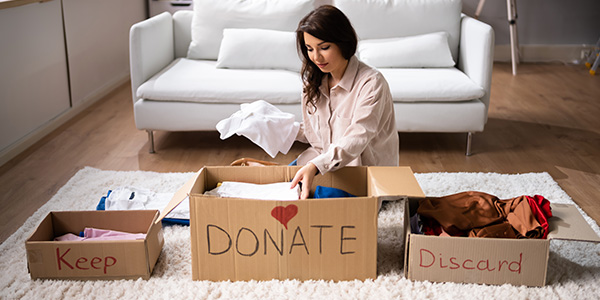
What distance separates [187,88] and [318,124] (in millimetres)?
1049

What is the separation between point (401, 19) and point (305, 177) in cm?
198

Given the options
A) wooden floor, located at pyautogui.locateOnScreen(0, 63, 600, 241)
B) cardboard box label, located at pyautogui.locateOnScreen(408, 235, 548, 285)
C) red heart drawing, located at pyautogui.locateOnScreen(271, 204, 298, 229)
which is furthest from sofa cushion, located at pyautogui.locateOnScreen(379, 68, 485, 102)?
red heart drawing, located at pyautogui.locateOnScreen(271, 204, 298, 229)

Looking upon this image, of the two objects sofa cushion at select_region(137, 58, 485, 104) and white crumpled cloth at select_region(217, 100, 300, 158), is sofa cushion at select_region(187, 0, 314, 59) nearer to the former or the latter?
sofa cushion at select_region(137, 58, 485, 104)

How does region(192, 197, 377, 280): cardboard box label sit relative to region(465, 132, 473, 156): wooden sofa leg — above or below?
above

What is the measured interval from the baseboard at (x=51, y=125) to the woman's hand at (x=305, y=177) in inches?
70.3

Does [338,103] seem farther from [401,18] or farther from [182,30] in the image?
[182,30]

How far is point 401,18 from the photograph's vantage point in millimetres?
3391

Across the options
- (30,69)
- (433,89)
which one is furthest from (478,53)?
(30,69)

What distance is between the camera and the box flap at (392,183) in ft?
5.28

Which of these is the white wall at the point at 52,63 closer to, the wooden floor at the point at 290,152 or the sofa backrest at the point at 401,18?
the wooden floor at the point at 290,152

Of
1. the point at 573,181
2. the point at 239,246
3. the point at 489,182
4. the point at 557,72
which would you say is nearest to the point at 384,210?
the point at 489,182

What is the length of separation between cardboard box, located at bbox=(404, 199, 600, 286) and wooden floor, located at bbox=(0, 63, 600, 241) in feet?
2.23

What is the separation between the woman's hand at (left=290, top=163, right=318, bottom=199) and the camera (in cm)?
170

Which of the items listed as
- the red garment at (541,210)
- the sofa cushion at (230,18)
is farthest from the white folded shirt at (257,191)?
the sofa cushion at (230,18)
